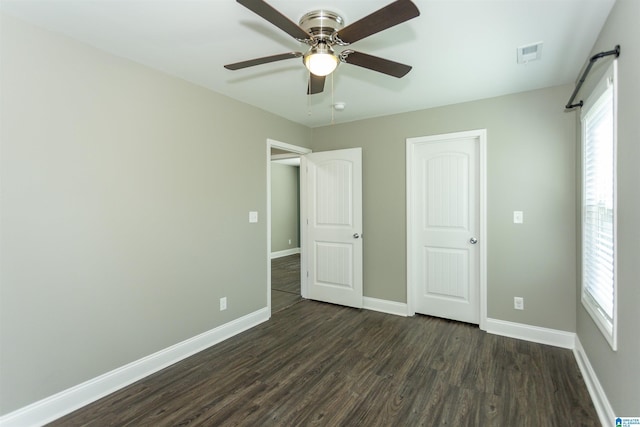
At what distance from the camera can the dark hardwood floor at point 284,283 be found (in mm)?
4273

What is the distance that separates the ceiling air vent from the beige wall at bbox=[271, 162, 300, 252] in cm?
609

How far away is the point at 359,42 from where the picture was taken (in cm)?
214

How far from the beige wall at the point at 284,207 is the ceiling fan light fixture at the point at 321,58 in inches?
239

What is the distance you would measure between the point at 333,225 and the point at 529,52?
2.72 metres

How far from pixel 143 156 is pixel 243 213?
116 cm

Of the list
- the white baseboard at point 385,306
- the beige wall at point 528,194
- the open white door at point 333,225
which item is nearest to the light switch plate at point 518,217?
the beige wall at point 528,194

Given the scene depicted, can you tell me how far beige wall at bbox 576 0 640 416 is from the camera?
4.79ft

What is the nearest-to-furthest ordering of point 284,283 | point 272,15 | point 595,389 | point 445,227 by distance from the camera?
point 272,15
point 595,389
point 445,227
point 284,283

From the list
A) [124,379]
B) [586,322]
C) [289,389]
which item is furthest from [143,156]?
[586,322]

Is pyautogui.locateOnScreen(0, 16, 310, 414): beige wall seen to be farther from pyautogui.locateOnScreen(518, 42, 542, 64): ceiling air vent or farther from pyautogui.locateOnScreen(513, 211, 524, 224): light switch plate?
pyautogui.locateOnScreen(513, 211, 524, 224): light switch plate

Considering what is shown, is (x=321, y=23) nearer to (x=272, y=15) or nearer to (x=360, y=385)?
(x=272, y=15)

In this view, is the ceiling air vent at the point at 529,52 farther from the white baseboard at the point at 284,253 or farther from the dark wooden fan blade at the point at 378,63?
the white baseboard at the point at 284,253

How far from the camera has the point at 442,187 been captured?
355 centimetres

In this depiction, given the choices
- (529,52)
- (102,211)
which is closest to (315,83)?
(529,52)
